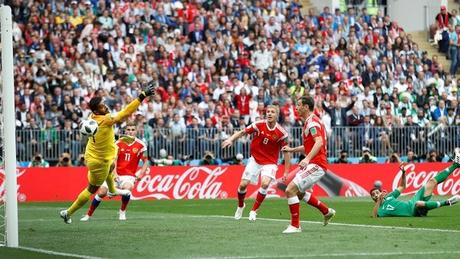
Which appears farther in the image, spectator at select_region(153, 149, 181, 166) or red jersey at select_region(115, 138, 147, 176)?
spectator at select_region(153, 149, 181, 166)

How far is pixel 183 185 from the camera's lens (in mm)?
36156

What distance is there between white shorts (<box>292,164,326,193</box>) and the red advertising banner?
14.5 metres

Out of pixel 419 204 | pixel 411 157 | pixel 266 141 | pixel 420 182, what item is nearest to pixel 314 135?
pixel 419 204

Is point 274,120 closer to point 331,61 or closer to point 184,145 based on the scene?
point 184,145

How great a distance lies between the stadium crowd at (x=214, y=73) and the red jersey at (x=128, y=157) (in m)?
9.77

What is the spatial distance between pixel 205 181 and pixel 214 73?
4.61m

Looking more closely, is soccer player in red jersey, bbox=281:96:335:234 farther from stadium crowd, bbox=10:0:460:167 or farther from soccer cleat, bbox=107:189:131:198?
stadium crowd, bbox=10:0:460:167

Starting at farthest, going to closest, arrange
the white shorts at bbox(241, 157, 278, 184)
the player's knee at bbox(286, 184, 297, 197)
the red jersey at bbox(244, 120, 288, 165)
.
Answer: the white shorts at bbox(241, 157, 278, 184), the red jersey at bbox(244, 120, 288, 165), the player's knee at bbox(286, 184, 297, 197)

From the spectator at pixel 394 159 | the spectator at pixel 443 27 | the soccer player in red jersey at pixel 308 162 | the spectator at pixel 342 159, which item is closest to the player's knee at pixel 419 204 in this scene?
the soccer player in red jersey at pixel 308 162

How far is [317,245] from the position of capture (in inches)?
652

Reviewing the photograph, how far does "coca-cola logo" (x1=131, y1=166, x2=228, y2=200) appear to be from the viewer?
3588cm

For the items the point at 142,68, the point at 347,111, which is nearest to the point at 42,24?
the point at 142,68

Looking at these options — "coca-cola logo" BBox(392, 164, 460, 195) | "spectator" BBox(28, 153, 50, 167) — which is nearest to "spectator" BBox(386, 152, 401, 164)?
"coca-cola logo" BBox(392, 164, 460, 195)

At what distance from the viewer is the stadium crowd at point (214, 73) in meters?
35.9
